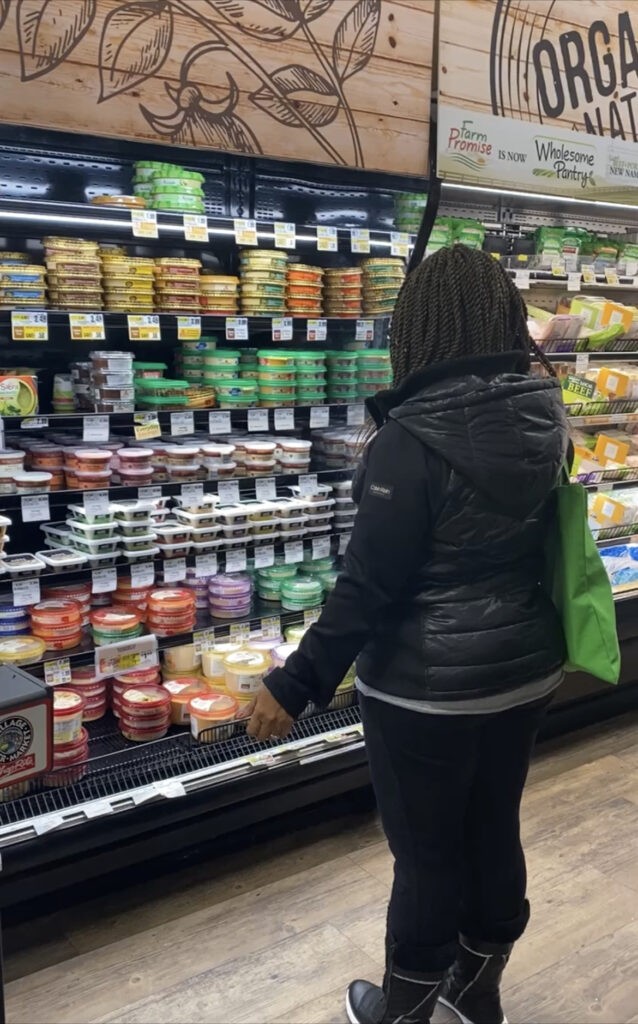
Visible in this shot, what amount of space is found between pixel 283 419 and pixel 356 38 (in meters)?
1.23

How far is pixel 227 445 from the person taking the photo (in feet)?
9.79

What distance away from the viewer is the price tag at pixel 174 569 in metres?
2.92

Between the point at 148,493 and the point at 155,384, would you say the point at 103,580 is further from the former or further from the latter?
the point at 155,384

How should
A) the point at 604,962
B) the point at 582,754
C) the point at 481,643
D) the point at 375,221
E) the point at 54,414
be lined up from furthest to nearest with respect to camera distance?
the point at 582,754, the point at 375,221, the point at 54,414, the point at 604,962, the point at 481,643

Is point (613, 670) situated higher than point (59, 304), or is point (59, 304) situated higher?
point (59, 304)

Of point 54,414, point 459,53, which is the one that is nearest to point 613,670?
point 54,414

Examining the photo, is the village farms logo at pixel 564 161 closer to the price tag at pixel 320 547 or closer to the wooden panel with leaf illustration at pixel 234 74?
the wooden panel with leaf illustration at pixel 234 74

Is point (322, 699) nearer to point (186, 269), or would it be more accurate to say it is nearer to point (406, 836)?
point (406, 836)

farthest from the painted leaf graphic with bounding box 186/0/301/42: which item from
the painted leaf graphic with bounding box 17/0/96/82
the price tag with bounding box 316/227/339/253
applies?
the price tag with bounding box 316/227/339/253

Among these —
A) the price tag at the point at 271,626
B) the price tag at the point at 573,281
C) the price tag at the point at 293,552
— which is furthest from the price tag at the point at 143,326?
the price tag at the point at 573,281

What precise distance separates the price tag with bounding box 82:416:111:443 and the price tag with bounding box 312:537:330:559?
95 cm

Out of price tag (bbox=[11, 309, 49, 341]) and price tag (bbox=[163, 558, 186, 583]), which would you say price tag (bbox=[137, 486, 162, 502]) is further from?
price tag (bbox=[11, 309, 49, 341])

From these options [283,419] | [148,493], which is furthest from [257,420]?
[148,493]

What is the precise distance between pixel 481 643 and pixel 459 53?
6.25 ft
